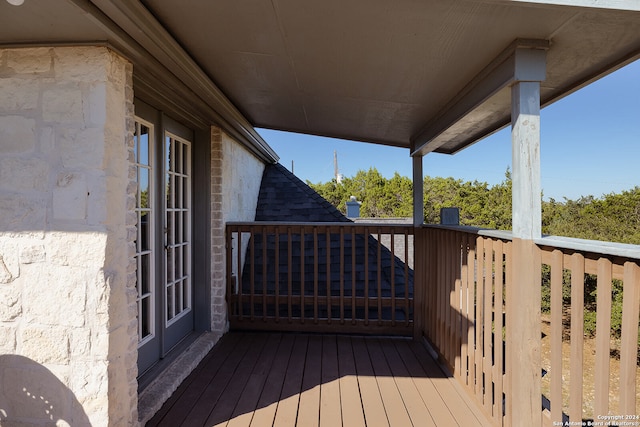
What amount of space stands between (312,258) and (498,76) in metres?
3.10

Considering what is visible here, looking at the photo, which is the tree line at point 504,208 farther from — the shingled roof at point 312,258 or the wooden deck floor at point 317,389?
the wooden deck floor at point 317,389

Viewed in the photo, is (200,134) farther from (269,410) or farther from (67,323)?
(269,410)

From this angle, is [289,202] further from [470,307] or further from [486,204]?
[486,204]

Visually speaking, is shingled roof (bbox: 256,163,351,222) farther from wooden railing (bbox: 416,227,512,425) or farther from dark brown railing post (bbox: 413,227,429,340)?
wooden railing (bbox: 416,227,512,425)

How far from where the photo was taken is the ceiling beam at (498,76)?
1782 mm

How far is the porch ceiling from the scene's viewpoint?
1572 mm

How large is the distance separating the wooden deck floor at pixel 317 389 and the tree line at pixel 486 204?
903 centimetres

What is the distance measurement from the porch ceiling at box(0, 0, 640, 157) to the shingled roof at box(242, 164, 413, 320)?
70.4 inches

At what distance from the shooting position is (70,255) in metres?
1.82

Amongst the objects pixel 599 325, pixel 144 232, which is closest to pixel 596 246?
pixel 599 325

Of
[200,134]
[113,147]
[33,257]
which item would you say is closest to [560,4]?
→ [113,147]

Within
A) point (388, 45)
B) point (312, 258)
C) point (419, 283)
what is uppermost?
point (388, 45)

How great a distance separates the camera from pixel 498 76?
197cm

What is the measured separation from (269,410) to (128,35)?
2.35 meters
